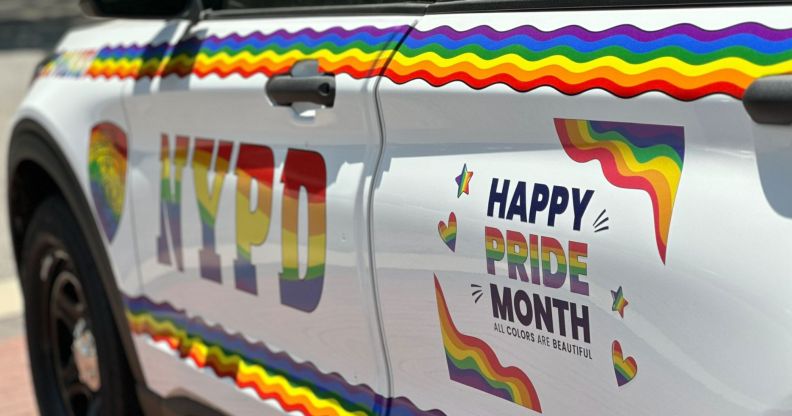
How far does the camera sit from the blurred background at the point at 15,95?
4.91 m

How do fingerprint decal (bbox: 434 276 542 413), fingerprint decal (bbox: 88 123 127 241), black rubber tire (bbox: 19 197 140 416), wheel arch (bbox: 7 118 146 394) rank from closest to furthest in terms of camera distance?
fingerprint decal (bbox: 434 276 542 413), fingerprint decal (bbox: 88 123 127 241), wheel arch (bbox: 7 118 146 394), black rubber tire (bbox: 19 197 140 416)

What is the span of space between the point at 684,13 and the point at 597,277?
42 cm

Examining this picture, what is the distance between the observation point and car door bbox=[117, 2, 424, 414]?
2.33 m

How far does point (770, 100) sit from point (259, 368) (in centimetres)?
151

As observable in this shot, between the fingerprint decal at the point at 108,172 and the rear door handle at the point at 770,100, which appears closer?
the rear door handle at the point at 770,100

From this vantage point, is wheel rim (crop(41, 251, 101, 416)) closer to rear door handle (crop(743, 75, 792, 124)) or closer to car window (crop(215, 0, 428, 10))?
car window (crop(215, 0, 428, 10))

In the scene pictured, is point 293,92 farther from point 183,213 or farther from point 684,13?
point 684,13

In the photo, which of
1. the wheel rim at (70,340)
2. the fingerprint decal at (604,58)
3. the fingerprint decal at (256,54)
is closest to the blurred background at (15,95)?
the fingerprint decal at (256,54)

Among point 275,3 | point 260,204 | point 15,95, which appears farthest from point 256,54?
point 15,95

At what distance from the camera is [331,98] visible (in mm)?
2369

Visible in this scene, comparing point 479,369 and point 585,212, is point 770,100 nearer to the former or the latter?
point 585,212

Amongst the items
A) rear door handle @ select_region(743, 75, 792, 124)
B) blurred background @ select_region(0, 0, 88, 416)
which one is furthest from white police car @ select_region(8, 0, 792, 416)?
blurred background @ select_region(0, 0, 88, 416)

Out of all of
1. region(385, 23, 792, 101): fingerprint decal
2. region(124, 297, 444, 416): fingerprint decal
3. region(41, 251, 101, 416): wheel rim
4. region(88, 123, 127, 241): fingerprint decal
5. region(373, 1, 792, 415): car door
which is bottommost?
region(41, 251, 101, 416): wheel rim

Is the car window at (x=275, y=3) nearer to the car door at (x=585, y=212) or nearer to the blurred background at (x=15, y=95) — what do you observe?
the car door at (x=585, y=212)
